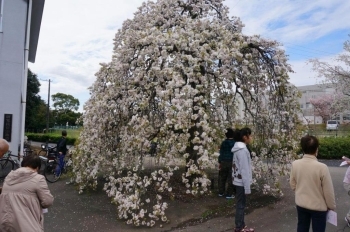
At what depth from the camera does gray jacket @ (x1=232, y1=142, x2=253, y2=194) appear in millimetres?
5004

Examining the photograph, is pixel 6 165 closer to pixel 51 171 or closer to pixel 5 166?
pixel 5 166

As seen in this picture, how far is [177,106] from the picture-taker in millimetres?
5570

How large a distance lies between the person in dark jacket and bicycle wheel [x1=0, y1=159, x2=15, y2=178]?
620 centimetres

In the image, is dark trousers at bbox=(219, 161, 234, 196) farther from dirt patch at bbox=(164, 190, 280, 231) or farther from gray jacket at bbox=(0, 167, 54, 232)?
gray jacket at bbox=(0, 167, 54, 232)

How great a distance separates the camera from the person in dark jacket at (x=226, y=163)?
7094 mm

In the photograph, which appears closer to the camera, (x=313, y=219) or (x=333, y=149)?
(x=313, y=219)

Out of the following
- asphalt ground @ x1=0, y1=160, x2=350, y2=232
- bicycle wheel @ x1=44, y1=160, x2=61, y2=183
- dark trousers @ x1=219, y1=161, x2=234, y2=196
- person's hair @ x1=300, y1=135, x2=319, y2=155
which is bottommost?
asphalt ground @ x1=0, y1=160, x2=350, y2=232

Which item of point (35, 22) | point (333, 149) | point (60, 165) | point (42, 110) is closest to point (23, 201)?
point (60, 165)

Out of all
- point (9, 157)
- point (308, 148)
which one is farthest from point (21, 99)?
point (308, 148)

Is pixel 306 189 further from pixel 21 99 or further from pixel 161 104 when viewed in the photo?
pixel 21 99

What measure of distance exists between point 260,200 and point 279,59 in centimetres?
317

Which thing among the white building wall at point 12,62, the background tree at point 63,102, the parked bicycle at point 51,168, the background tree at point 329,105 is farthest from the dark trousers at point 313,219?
the background tree at point 63,102

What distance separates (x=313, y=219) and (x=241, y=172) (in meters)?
1.47

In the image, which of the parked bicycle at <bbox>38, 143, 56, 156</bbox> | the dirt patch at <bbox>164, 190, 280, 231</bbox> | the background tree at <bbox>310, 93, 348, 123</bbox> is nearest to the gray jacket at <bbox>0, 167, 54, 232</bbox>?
the dirt patch at <bbox>164, 190, 280, 231</bbox>
